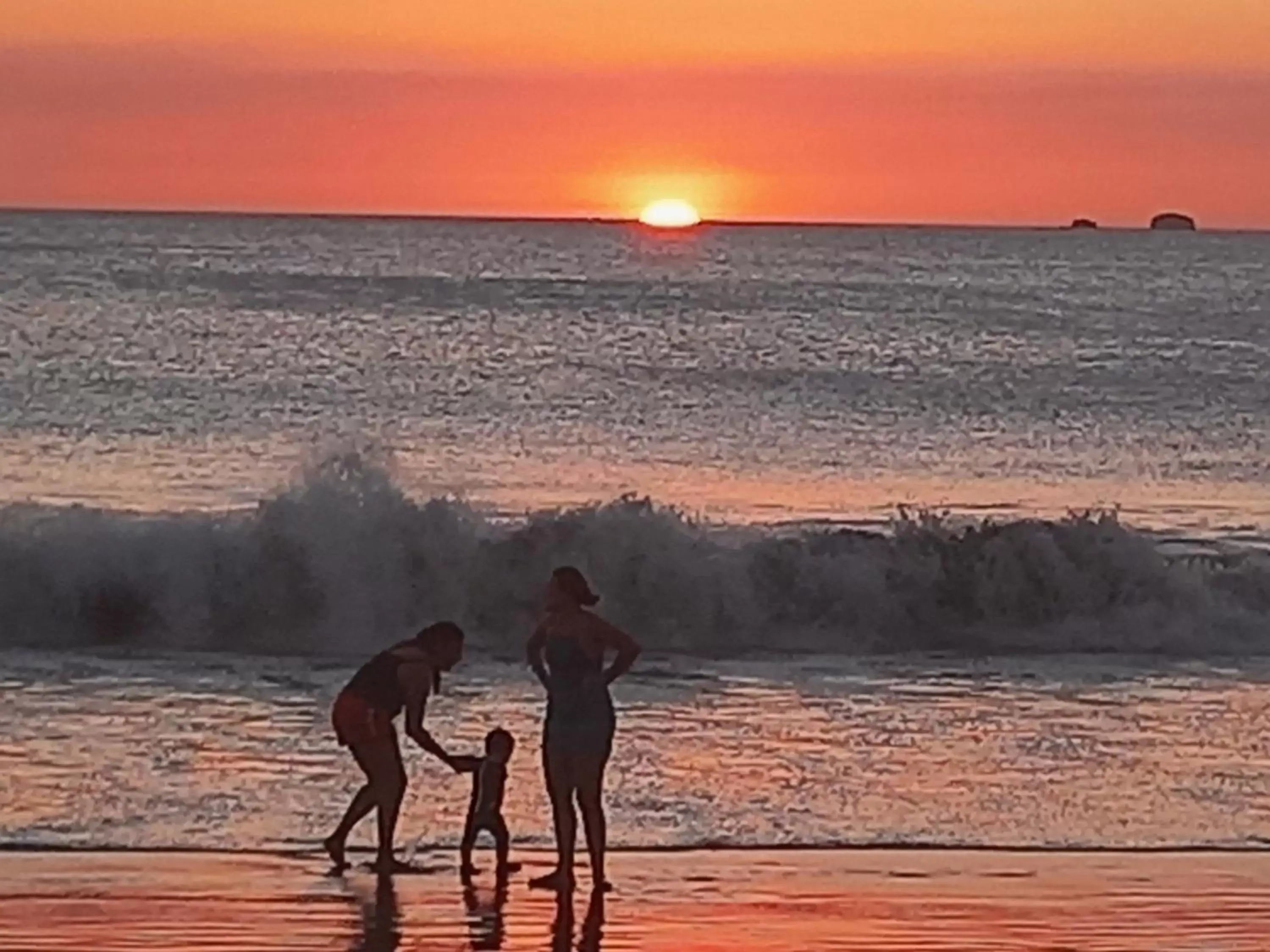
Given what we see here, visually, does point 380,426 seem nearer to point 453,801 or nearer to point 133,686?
point 133,686

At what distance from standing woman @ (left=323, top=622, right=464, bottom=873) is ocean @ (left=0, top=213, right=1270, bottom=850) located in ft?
2.66

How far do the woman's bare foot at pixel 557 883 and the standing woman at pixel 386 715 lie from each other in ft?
2.52

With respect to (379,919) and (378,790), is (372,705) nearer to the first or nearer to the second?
(378,790)

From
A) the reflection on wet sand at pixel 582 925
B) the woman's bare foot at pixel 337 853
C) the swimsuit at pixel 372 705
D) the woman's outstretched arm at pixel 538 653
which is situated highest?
the woman's outstretched arm at pixel 538 653

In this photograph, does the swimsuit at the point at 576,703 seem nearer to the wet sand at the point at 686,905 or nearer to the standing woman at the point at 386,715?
the wet sand at the point at 686,905

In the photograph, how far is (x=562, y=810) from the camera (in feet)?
35.0

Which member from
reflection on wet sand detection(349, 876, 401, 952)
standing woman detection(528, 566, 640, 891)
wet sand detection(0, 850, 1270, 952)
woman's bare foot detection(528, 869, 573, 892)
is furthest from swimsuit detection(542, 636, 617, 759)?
reflection on wet sand detection(349, 876, 401, 952)

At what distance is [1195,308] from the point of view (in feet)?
206

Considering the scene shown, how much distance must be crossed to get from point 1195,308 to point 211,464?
111 feet

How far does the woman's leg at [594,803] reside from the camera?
10.6 metres

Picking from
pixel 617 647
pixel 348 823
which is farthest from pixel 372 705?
pixel 617 647

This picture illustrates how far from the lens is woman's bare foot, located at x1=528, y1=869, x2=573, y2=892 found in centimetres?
1055

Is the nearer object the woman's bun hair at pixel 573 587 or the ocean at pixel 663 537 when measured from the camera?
the woman's bun hair at pixel 573 587

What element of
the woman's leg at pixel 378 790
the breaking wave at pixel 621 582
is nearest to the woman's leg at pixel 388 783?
the woman's leg at pixel 378 790
